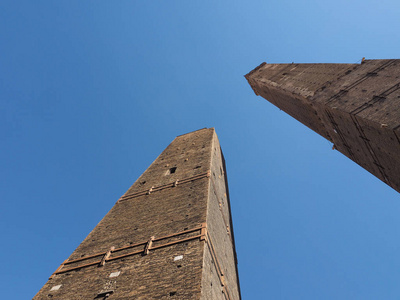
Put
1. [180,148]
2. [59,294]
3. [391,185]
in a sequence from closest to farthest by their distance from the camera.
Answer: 1. [59,294]
2. [391,185]
3. [180,148]

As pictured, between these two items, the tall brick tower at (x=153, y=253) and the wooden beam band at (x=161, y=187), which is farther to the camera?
the wooden beam band at (x=161, y=187)

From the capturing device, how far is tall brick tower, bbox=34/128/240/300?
→ 699cm

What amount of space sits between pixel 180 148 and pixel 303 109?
7.69 m

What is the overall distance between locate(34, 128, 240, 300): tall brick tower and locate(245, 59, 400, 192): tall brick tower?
6.19 meters

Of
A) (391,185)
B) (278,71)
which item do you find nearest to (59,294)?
(391,185)

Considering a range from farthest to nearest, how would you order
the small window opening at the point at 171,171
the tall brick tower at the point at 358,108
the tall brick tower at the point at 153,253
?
1. the small window opening at the point at 171,171
2. the tall brick tower at the point at 358,108
3. the tall brick tower at the point at 153,253

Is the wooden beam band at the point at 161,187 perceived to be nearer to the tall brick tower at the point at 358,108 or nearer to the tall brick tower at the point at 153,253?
the tall brick tower at the point at 153,253

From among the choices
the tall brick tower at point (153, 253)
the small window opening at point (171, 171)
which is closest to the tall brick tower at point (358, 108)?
the tall brick tower at point (153, 253)

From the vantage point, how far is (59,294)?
773cm

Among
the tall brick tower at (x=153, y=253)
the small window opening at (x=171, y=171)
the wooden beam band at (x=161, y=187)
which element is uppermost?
Answer: the small window opening at (x=171, y=171)

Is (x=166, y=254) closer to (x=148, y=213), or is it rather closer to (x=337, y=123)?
(x=148, y=213)

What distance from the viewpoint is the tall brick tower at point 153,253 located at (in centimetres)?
699

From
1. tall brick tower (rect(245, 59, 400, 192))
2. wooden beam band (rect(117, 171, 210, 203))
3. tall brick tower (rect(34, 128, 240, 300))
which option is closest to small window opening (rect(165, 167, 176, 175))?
tall brick tower (rect(34, 128, 240, 300))

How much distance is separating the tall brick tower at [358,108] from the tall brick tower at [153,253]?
619 centimetres
